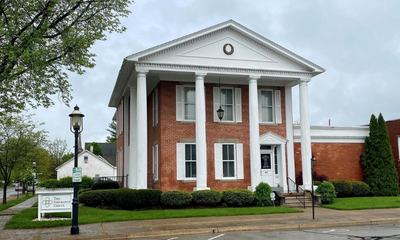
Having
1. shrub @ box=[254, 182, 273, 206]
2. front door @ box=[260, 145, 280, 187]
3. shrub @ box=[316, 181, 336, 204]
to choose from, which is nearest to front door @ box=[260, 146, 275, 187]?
front door @ box=[260, 145, 280, 187]

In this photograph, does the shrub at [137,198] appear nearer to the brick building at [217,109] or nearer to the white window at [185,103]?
the brick building at [217,109]

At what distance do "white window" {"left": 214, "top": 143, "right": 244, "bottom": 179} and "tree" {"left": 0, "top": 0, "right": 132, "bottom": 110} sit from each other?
8610 mm

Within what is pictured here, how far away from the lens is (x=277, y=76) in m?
23.2

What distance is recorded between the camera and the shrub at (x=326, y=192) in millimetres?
21656

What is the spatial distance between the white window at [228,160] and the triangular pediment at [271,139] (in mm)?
1317

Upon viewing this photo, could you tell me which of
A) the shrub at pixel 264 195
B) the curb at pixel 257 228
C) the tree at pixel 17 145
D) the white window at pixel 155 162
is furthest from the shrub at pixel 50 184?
the curb at pixel 257 228

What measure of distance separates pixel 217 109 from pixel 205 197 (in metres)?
5.65

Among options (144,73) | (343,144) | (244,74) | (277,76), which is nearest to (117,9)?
(144,73)

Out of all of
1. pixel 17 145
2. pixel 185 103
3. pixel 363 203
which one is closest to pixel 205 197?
pixel 185 103

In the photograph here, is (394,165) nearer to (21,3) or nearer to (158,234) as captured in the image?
(158,234)

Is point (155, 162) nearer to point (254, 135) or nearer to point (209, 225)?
point (254, 135)

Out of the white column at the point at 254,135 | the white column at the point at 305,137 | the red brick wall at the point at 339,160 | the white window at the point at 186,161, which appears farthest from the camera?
the red brick wall at the point at 339,160

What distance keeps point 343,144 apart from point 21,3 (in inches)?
781

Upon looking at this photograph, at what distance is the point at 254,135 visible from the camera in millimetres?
22344
